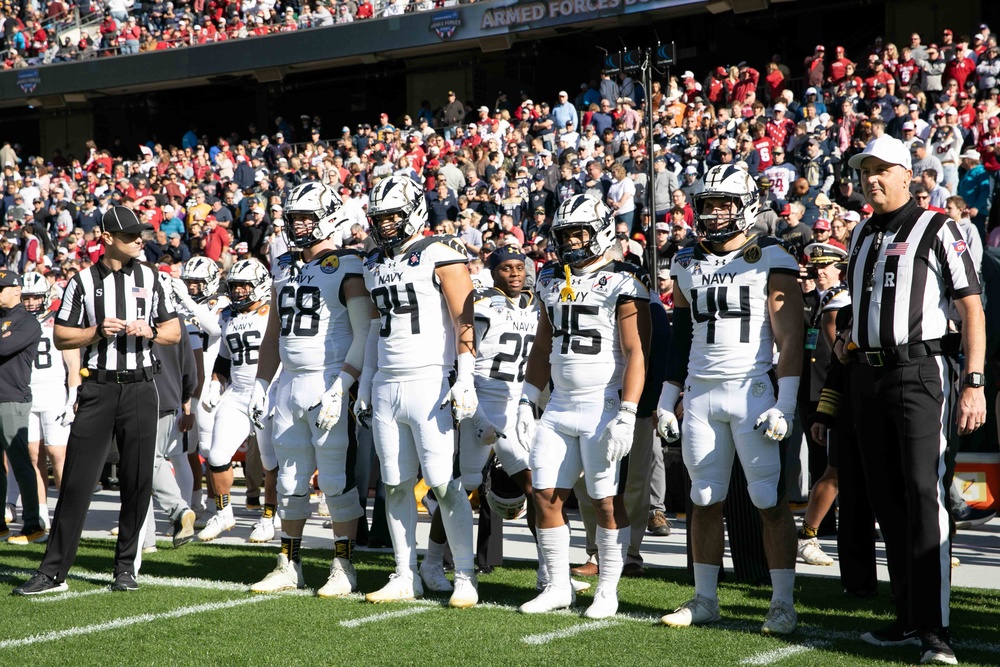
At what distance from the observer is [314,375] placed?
636 centimetres

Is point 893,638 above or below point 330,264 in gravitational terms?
below

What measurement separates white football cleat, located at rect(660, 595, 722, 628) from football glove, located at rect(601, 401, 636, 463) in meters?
0.78

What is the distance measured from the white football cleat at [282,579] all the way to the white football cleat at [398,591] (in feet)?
1.89

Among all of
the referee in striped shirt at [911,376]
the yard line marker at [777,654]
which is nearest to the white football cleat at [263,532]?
the yard line marker at [777,654]

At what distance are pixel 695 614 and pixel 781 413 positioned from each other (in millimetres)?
1058

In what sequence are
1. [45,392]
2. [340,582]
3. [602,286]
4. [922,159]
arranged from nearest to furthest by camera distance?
[602,286] < [340,582] < [45,392] < [922,159]

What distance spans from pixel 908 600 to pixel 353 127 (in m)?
27.9

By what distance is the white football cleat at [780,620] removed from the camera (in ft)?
16.8

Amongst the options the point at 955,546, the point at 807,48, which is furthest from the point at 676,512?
the point at 807,48

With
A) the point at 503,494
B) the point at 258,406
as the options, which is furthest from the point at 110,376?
the point at 503,494

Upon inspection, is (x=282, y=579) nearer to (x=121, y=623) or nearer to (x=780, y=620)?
(x=121, y=623)

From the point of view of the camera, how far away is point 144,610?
582 centimetres

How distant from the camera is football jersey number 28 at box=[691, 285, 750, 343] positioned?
5.35 meters

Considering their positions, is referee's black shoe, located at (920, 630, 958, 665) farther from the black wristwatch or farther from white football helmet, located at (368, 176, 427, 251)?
white football helmet, located at (368, 176, 427, 251)
